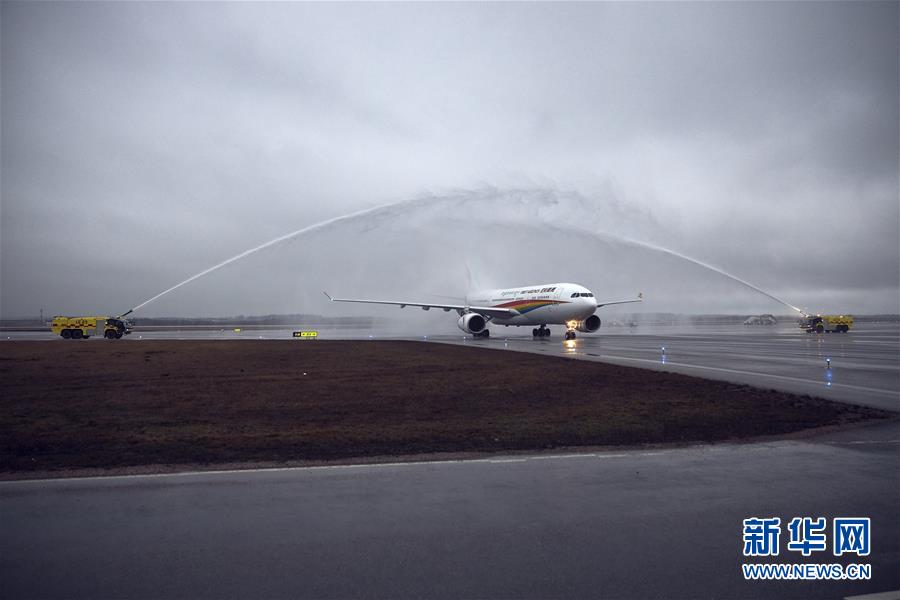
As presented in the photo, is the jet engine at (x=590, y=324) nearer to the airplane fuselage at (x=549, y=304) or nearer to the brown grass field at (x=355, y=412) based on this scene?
the airplane fuselage at (x=549, y=304)

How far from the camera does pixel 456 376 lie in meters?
19.6

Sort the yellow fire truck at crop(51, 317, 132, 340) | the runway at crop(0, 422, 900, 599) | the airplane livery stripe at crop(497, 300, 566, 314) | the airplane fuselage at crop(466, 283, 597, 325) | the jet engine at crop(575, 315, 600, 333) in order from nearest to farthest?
the runway at crop(0, 422, 900, 599)
the airplane fuselage at crop(466, 283, 597, 325)
the airplane livery stripe at crop(497, 300, 566, 314)
the jet engine at crop(575, 315, 600, 333)
the yellow fire truck at crop(51, 317, 132, 340)

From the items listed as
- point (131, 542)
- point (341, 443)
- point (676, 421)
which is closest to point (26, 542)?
point (131, 542)

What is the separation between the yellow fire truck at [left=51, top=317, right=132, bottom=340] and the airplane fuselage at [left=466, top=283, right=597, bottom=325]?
33601 millimetres

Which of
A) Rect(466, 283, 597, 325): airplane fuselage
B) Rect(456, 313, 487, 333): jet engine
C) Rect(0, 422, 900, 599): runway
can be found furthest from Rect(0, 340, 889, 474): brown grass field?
Rect(456, 313, 487, 333): jet engine

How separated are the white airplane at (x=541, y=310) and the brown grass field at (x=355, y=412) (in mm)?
20462

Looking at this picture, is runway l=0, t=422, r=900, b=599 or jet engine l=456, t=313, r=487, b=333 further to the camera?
jet engine l=456, t=313, r=487, b=333

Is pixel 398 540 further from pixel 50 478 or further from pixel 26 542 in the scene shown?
pixel 50 478

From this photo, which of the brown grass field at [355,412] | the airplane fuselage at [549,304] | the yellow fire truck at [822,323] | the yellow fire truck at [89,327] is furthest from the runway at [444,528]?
the yellow fire truck at [822,323]

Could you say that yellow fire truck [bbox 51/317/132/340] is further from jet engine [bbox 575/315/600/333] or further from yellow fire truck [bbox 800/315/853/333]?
yellow fire truck [bbox 800/315/853/333]

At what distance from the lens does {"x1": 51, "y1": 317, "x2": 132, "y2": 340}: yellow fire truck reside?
161 feet

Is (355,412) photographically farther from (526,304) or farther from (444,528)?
(526,304)

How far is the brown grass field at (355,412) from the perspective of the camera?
31.6 ft

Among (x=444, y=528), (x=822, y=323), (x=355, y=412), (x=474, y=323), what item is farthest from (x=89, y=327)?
(x=822, y=323)
